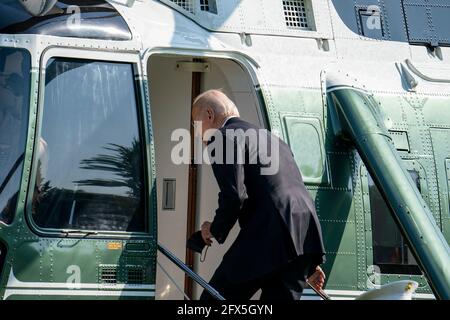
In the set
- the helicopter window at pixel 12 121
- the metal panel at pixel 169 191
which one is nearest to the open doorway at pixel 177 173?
the metal panel at pixel 169 191

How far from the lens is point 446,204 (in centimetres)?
753

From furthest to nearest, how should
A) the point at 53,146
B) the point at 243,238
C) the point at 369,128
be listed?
the point at 369,128, the point at 53,146, the point at 243,238

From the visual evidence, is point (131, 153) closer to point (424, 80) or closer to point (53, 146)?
point (53, 146)

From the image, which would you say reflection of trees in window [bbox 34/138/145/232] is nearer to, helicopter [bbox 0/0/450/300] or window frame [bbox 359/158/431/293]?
helicopter [bbox 0/0/450/300]

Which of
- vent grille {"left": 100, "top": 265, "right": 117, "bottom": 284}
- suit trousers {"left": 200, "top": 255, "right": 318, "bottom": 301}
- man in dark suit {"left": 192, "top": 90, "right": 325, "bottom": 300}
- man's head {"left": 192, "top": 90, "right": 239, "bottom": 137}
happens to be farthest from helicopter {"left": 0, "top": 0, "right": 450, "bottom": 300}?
man's head {"left": 192, "top": 90, "right": 239, "bottom": 137}

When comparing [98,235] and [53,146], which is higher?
[53,146]

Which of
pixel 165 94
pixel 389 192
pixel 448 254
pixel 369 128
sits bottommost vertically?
pixel 448 254

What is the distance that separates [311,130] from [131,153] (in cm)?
143

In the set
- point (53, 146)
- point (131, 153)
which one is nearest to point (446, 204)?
point (131, 153)

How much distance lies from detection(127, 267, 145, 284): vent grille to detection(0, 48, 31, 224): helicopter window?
864mm

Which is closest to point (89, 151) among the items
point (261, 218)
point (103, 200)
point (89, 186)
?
point (89, 186)

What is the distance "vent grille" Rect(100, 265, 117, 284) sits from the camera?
6.30 metres

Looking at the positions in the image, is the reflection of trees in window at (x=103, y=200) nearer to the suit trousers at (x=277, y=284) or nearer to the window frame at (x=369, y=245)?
the suit trousers at (x=277, y=284)

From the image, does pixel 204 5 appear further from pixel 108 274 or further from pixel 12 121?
pixel 108 274
